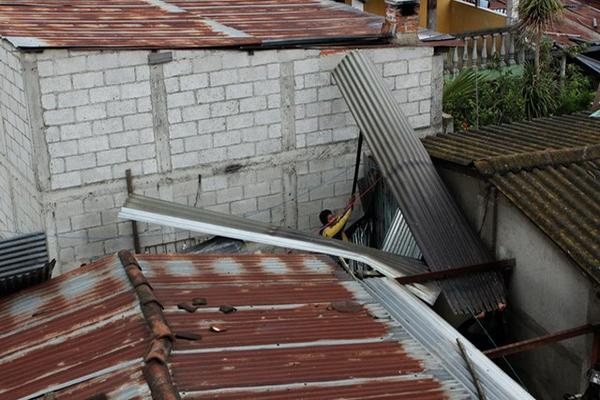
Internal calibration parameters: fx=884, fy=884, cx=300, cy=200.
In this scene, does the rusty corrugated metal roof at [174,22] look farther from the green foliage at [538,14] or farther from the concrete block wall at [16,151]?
the green foliage at [538,14]

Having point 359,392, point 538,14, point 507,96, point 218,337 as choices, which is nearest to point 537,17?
point 538,14

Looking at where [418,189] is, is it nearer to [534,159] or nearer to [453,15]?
[534,159]

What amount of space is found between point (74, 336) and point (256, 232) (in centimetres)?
341

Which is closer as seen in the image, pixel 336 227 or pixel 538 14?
pixel 336 227

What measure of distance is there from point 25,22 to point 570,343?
29.1 feet

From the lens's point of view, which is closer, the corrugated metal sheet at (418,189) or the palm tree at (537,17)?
the corrugated metal sheet at (418,189)

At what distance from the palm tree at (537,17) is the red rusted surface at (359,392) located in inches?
450

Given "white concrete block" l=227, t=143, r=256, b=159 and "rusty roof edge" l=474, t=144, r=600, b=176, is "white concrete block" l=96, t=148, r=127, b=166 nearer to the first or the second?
"white concrete block" l=227, t=143, r=256, b=159

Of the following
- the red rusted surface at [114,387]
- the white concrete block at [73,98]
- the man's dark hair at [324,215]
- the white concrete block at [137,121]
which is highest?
the white concrete block at [73,98]

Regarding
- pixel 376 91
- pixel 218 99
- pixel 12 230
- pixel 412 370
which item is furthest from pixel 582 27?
pixel 412 370

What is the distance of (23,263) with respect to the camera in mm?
9766

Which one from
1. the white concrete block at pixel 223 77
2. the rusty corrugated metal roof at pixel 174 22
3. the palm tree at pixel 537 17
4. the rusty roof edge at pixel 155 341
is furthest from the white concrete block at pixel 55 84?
the palm tree at pixel 537 17

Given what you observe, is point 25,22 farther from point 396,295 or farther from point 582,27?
point 582,27

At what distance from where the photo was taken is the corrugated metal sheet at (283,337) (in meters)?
7.34
